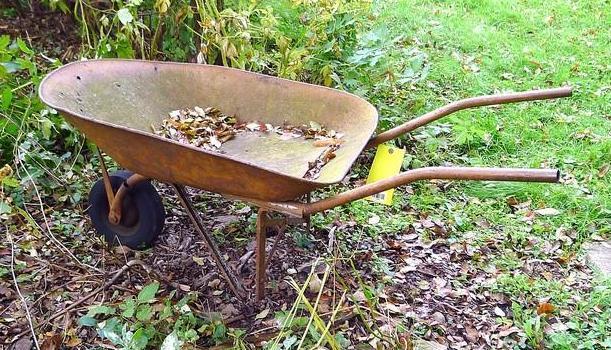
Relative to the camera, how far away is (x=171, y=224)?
2945 millimetres

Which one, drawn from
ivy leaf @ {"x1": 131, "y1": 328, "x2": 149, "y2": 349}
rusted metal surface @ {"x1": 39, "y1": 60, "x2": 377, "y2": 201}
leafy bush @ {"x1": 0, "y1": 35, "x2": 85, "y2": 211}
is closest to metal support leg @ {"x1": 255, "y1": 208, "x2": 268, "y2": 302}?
rusted metal surface @ {"x1": 39, "y1": 60, "x2": 377, "y2": 201}

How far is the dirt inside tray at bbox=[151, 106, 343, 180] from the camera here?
2.56m

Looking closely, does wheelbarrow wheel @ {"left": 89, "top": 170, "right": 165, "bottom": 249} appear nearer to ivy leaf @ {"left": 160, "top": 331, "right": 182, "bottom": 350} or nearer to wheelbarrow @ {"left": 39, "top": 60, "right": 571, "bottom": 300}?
wheelbarrow @ {"left": 39, "top": 60, "right": 571, "bottom": 300}

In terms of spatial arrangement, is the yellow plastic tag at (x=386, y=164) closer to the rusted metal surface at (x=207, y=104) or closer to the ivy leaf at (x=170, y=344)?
the rusted metal surface at (x=207, y=104)

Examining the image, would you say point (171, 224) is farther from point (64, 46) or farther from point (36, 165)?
point (64, 46)

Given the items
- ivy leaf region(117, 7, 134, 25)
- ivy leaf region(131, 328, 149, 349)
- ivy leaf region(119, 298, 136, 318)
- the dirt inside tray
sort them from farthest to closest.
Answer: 1. ivy leaf region(117, 7, 134, 25)
2. the dirt inside tray
3. ivy leaf region(119, 298, 136, 318)
4. ivy leaf region(131, 328, 149, 349)

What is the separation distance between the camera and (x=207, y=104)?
2.85 meters

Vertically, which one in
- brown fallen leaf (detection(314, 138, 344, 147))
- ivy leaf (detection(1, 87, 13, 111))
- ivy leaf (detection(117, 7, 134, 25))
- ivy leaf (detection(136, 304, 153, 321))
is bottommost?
ivy leaf (detection(136, 304, 153, 321))

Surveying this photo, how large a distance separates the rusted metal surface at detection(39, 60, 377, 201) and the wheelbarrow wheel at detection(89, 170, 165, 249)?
266 millimetres

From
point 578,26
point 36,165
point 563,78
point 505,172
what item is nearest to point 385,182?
point 505,172

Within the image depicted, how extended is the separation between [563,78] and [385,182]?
10.5 feet

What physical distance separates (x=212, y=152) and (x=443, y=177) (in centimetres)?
74

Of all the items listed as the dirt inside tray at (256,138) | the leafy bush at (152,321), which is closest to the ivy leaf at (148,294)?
the leafy bush at (152,321)

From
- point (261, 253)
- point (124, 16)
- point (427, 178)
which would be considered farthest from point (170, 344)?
point (124, 16)
